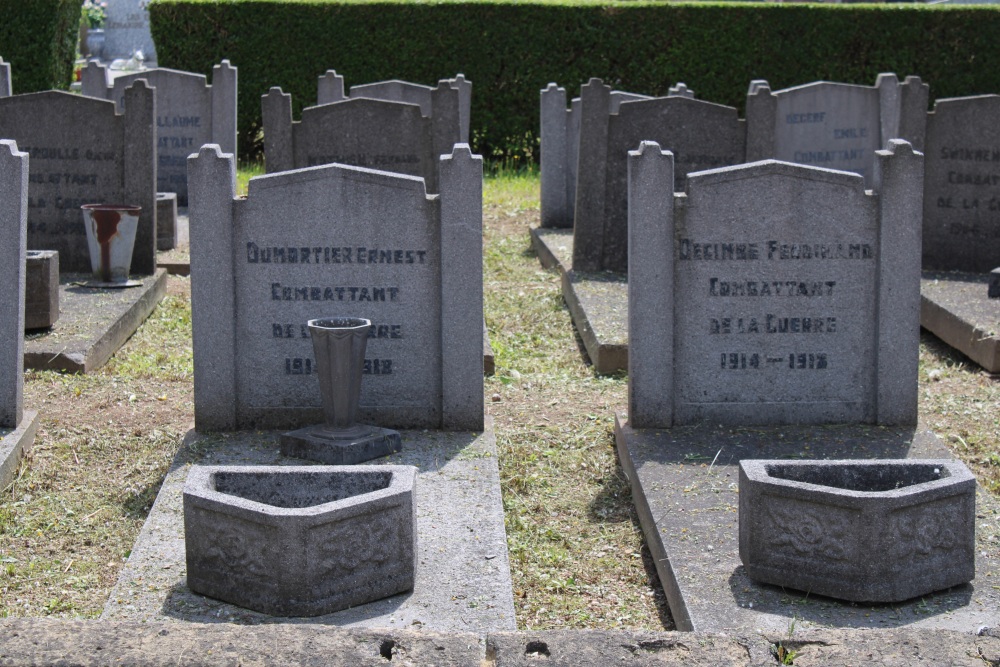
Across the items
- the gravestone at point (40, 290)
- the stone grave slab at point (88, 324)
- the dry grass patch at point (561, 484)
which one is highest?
the gravestone at point (40, 290)

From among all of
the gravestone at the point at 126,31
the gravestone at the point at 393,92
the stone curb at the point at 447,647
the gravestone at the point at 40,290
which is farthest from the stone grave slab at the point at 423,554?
the gravestone at the point at 126,31

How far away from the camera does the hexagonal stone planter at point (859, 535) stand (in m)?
4.27

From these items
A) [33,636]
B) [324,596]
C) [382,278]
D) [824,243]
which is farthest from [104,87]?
[33,636]

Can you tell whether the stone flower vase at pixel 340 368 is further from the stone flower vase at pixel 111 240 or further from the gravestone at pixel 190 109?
the gravestone at pixel 190 109

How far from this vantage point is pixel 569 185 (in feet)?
42.5

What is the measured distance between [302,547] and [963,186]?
7359mm

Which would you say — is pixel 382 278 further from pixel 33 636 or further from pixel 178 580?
pixel 33 636

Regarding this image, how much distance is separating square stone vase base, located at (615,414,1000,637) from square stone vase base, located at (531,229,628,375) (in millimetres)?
1558

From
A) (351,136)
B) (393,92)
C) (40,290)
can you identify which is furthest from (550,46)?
(40,290)

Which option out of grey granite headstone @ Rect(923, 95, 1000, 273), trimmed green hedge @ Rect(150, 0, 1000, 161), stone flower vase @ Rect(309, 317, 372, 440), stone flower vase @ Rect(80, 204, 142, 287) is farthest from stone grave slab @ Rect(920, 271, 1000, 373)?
trimmed green hedge @ Rect(150, 0, 1000, 161)

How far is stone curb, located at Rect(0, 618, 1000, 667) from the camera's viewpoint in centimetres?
281

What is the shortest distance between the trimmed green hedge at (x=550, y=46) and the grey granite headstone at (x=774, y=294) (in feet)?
41.2

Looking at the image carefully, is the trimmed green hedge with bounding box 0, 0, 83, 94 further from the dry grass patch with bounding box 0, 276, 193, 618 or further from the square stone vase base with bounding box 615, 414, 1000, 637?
the square stone vase base with bounding box 615, 414, 1000, 637

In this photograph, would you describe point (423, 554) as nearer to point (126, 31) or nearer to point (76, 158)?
point (76, 158)
